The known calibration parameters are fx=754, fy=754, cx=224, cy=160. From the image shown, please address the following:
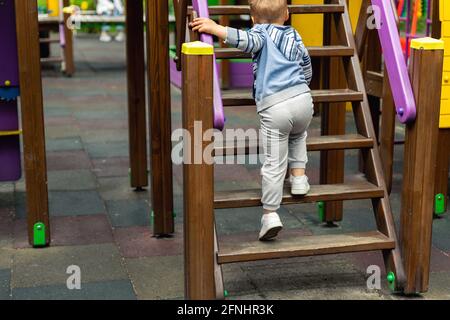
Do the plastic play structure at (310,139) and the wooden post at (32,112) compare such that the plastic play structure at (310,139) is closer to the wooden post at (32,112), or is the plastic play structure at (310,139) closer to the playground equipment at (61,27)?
the wooden post at (32,112)

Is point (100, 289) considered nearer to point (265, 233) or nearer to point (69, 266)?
point (69, 266)

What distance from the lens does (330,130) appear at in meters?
5.29

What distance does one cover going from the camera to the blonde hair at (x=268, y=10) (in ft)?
13.1

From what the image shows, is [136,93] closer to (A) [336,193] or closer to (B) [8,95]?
(B) [8,95]

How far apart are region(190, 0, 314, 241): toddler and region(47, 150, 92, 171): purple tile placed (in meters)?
3.45

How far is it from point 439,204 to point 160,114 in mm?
2200

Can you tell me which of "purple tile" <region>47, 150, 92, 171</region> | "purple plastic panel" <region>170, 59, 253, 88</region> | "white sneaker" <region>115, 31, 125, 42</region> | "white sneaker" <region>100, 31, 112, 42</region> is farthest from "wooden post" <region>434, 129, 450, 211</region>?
"white sneaker" <region>100, 31, 112, 42</region>

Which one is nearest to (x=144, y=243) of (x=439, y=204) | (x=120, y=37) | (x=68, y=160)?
(x=439, y=204)

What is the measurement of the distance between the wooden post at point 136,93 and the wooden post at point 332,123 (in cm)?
158

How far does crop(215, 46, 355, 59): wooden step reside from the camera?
446 centimetres

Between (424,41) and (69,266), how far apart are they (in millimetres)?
2445

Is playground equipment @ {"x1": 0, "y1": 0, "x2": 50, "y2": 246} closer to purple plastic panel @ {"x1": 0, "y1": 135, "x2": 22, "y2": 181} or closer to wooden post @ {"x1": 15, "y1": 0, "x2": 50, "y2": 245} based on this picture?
wooden post @ {"x1": 15, "y1": 0, "x2": 50, "y2": 245}
